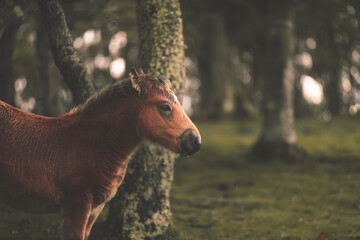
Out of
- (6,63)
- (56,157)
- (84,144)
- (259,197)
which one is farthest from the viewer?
(6,63)

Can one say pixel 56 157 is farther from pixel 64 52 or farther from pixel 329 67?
pixel 329 67

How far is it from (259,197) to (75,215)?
20.0ft

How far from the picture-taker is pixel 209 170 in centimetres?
1123

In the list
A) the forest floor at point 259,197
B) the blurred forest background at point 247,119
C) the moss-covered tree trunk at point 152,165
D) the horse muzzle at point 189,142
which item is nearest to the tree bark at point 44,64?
the blurred forest background at point 247,119

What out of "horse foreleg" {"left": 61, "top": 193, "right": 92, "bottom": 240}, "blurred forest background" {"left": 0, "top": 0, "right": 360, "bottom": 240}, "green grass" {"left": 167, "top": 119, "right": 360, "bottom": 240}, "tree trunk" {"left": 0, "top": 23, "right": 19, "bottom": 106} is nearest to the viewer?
"horse foreleg" {"left": 61, "top": 193, "right": 92, "bottom": 240}

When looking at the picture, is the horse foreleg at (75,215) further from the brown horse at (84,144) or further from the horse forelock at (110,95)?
the horse forelock at (110,95)

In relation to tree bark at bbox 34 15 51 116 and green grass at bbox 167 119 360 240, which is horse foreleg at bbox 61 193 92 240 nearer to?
green grass at bbox 167 119 360 240

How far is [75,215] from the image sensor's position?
3.39 meters

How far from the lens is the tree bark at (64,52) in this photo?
5.02m

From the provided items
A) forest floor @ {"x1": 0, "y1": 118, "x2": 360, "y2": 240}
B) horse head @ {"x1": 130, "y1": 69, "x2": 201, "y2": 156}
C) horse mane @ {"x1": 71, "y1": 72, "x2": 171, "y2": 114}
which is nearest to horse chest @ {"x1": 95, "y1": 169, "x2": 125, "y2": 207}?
horse head @ {"x1": 130, "y1": 69, "x2": 201, "y2": 156}

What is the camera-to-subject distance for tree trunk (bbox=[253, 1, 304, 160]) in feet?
38.3

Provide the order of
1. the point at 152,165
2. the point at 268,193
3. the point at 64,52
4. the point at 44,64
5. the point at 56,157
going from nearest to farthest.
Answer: the point at 56,157 → the point at 64,52 → the point at 152,165 → the point at 268,193 → the point at 44,64

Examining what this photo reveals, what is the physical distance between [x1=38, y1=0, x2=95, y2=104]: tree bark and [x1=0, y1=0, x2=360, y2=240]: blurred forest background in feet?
1.54

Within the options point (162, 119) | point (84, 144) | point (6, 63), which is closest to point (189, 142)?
point (162, 119)
